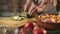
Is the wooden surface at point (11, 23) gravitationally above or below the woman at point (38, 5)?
below

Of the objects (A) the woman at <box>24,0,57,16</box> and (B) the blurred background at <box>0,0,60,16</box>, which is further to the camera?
(B) the blurred background at <box>0,0,60,16</box>

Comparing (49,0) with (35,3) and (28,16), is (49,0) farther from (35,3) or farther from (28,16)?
(28,16)

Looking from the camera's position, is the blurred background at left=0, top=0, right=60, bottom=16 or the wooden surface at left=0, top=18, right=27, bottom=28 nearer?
A: the wooden surface at left=0, top=18, right=27, bottom=28

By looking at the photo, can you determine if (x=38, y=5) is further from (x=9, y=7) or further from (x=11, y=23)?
(x=9, y=7)

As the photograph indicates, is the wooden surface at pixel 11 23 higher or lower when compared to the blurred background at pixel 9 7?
lower

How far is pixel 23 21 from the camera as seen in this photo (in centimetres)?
134

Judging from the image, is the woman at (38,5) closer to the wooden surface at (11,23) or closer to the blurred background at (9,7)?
the wooden surface at (11,23)

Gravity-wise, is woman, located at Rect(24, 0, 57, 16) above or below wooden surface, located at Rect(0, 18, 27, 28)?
above

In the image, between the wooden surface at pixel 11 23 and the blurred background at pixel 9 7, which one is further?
the blurred background at pixel 9 7

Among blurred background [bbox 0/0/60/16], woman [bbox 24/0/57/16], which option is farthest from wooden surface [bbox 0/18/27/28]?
blurred background [bbox 0/0/60/16]

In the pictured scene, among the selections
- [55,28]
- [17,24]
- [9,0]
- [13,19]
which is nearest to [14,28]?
[17,24]

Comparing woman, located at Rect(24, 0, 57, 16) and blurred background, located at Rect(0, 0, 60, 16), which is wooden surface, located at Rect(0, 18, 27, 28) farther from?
blurred background, located at Rect(0, 0, 60, 16)

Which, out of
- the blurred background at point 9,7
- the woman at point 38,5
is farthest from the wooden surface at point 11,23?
the blurred background at point 9,7

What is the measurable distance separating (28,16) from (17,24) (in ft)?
0.56
